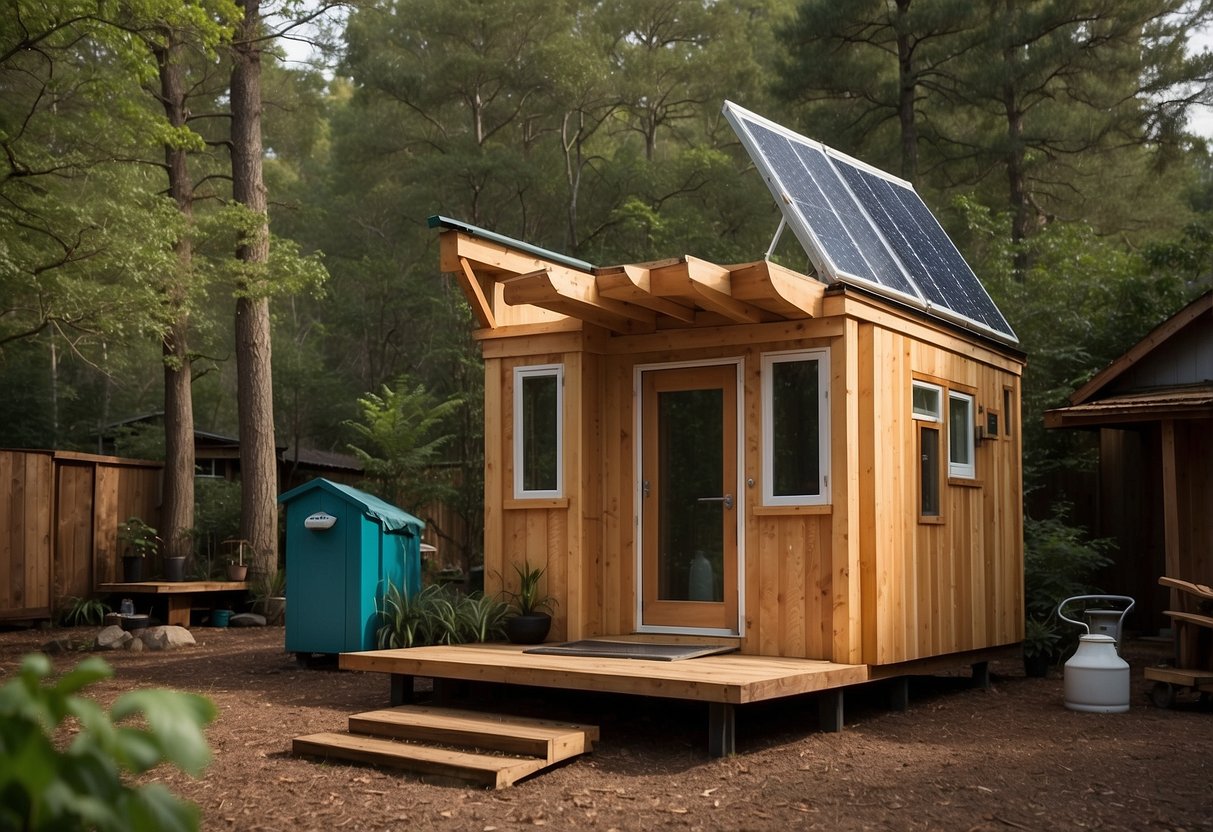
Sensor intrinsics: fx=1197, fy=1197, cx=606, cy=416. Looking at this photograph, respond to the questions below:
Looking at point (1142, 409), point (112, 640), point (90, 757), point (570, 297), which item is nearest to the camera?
point (90, 757)

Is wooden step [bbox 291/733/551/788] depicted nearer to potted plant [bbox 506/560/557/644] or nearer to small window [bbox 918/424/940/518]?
potted plant [bbox 506/560/557/644]

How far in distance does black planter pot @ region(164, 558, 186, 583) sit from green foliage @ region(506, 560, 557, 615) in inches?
260

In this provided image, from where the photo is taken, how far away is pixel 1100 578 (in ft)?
40.8

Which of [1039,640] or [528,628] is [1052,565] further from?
[528,628]

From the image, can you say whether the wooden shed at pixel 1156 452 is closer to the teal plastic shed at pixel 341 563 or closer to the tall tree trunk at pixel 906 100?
the teal plastic shed at pixel 341 563

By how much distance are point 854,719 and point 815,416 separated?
1.91m

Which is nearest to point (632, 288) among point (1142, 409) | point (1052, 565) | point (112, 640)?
point (1142, 409)

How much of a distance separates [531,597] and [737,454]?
1.75 meters

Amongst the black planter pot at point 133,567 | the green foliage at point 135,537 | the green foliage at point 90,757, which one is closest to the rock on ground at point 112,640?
the black planter pot at point 133,567

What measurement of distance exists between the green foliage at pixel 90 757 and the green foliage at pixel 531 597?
239 inches

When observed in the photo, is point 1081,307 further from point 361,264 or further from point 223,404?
point 223,404

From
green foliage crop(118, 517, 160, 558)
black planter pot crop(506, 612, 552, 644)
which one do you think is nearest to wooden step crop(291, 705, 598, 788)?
black planter pot crop(506, 612, 552, 644)

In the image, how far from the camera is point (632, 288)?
7.09 m

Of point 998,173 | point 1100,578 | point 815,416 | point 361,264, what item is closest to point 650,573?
point 815,416
